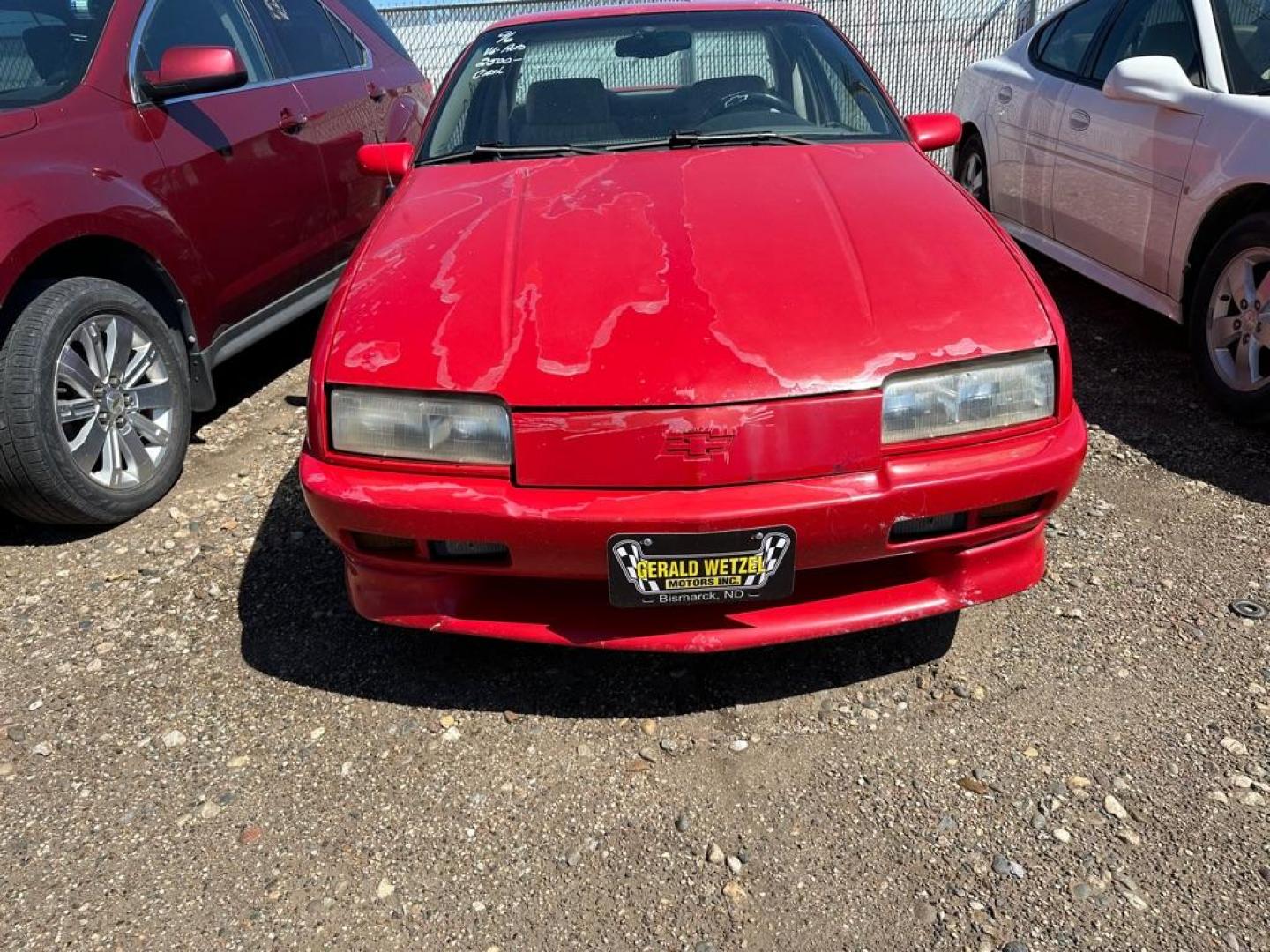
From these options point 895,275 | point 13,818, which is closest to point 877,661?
point 895,275

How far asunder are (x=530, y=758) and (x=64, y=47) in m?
2.88

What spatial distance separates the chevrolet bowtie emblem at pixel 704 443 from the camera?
1.94m

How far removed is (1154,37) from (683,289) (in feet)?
9.73

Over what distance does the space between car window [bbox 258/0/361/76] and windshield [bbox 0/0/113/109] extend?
958mm

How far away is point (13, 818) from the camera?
2.13 meters

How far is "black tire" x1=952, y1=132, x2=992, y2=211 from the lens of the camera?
17.7ft

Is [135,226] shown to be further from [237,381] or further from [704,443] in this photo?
[704,443]

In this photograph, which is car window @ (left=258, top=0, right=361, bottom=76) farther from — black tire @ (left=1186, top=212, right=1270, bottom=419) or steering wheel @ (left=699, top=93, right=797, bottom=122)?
black tire @ (left=1186, top=212, right=1270, bottom=419)

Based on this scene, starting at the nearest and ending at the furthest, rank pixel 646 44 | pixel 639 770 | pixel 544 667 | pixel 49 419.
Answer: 1. pixel 639 770
2. pixel 544 667
3. pixel 49 419
4. pixel 646 44

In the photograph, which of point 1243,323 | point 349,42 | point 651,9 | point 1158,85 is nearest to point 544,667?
point 651,9

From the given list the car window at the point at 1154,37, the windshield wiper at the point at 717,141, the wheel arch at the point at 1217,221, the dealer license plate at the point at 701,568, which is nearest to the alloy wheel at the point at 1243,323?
the wheel arch at the point at 1217,221

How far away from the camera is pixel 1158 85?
359 centimetres

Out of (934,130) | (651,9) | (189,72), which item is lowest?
(934,130)

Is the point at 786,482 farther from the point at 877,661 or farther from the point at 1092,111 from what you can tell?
the point at 1092,111
